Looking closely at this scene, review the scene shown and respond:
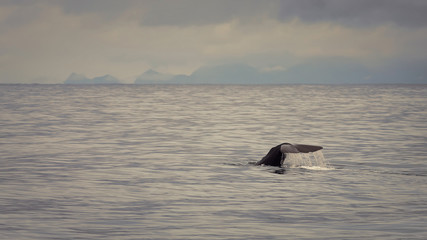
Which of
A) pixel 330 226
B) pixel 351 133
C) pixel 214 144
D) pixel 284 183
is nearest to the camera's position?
pixel 330 226

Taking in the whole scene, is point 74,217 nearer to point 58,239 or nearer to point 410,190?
point 58,239

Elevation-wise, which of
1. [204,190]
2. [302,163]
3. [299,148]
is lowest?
[302,163]

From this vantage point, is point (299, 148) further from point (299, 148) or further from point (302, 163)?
point (302, 163)

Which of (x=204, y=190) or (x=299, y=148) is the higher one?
(x=299, y=148)

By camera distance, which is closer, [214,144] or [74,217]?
[74,217]

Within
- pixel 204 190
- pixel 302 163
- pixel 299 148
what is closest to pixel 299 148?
pixel 299 148

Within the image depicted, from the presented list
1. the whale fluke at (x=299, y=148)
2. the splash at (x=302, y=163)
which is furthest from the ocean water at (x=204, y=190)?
the whale fluke at (x=299, y=148)

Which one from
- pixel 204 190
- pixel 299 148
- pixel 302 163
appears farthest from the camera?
pixel 302 163

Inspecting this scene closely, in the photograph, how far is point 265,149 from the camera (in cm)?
3616

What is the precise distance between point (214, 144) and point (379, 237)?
2486 centimetres

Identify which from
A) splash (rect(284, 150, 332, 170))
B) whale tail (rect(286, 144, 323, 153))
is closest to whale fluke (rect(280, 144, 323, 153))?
whale tail (rect(286, 144, 323, 153))

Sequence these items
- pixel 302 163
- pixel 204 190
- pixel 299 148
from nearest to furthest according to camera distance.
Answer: pixel 204 190, pixel 299 148, pixel 302 163

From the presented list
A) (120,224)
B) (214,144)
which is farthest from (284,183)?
(214,144)

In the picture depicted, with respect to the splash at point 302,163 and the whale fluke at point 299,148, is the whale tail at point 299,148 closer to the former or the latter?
the whale fluke at point 299,148
